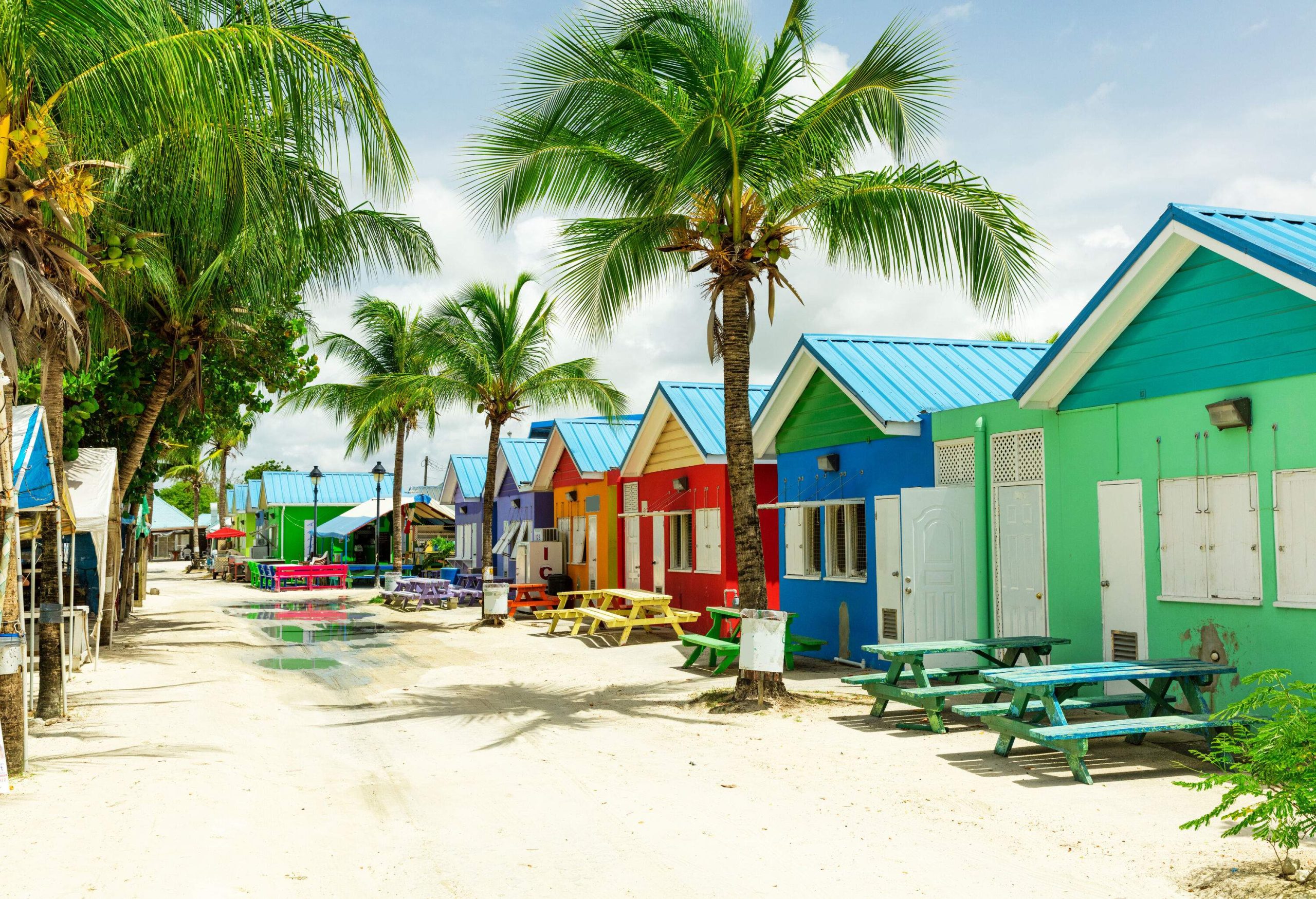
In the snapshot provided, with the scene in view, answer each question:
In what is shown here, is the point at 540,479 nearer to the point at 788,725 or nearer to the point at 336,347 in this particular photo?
the point at 336,347

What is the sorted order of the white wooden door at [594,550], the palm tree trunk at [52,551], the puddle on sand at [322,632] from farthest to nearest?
the white wooden door at [594,550], the puddle on sand at [322,632], the palm tree trunk at [52,551]

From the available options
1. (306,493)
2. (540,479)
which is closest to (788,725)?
(540,479)

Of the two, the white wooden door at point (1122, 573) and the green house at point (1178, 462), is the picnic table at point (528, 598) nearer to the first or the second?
the green house at point (1178, 462)

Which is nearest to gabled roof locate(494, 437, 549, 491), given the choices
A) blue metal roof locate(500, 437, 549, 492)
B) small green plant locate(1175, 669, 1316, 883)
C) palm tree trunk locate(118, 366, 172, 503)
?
blue metal roof locate(500, 437, 549, 492)

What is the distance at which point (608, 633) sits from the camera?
19.2 meters

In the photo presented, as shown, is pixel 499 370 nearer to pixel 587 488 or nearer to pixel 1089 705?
pixel 587 488

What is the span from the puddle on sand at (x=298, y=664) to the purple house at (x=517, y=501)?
11.0 metres

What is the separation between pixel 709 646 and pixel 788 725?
2.97 meters

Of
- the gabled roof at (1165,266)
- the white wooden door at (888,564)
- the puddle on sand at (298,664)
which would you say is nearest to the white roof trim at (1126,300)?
the gabled roof at (1165,266)

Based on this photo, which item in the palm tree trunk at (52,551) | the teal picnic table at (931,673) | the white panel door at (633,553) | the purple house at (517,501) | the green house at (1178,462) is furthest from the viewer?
the purple house at (517,501)

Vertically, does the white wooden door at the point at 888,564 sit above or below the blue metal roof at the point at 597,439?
below

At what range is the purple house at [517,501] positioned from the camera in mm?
27406

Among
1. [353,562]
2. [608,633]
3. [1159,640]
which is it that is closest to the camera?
[1159,640]

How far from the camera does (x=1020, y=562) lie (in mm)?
11250
